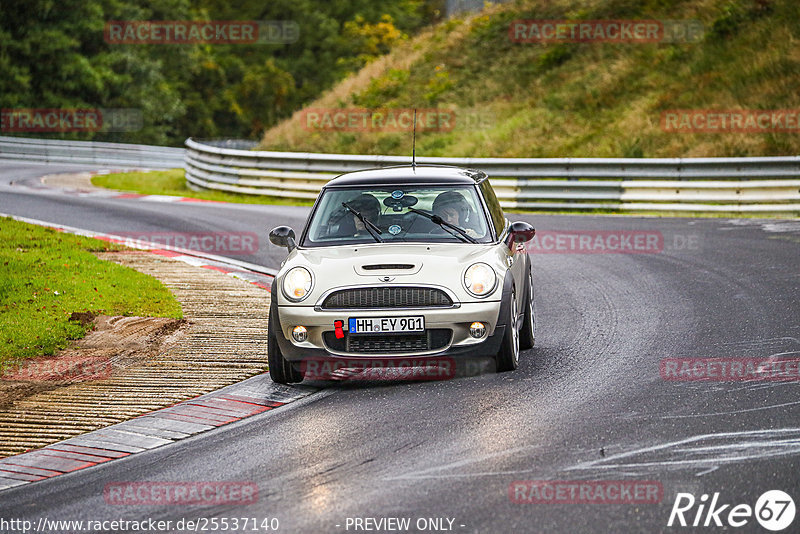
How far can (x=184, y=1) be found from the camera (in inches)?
2586

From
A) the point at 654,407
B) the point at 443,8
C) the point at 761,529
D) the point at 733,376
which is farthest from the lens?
the point at 443,8

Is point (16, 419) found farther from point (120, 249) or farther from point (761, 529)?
point (120, 249)

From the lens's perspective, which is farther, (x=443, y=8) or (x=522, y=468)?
(x=443, y=8)

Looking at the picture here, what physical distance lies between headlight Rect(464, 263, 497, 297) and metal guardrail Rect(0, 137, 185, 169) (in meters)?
35.0

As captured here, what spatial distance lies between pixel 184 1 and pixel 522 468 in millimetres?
63954

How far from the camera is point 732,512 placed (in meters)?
5.13

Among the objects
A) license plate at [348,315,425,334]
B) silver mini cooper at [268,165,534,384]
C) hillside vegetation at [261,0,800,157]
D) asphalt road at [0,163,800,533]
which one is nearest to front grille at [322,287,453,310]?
silver mini cooper at [268,165,534,384]

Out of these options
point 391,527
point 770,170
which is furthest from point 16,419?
point 770,170

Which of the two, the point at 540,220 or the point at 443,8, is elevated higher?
the point at 443,8
